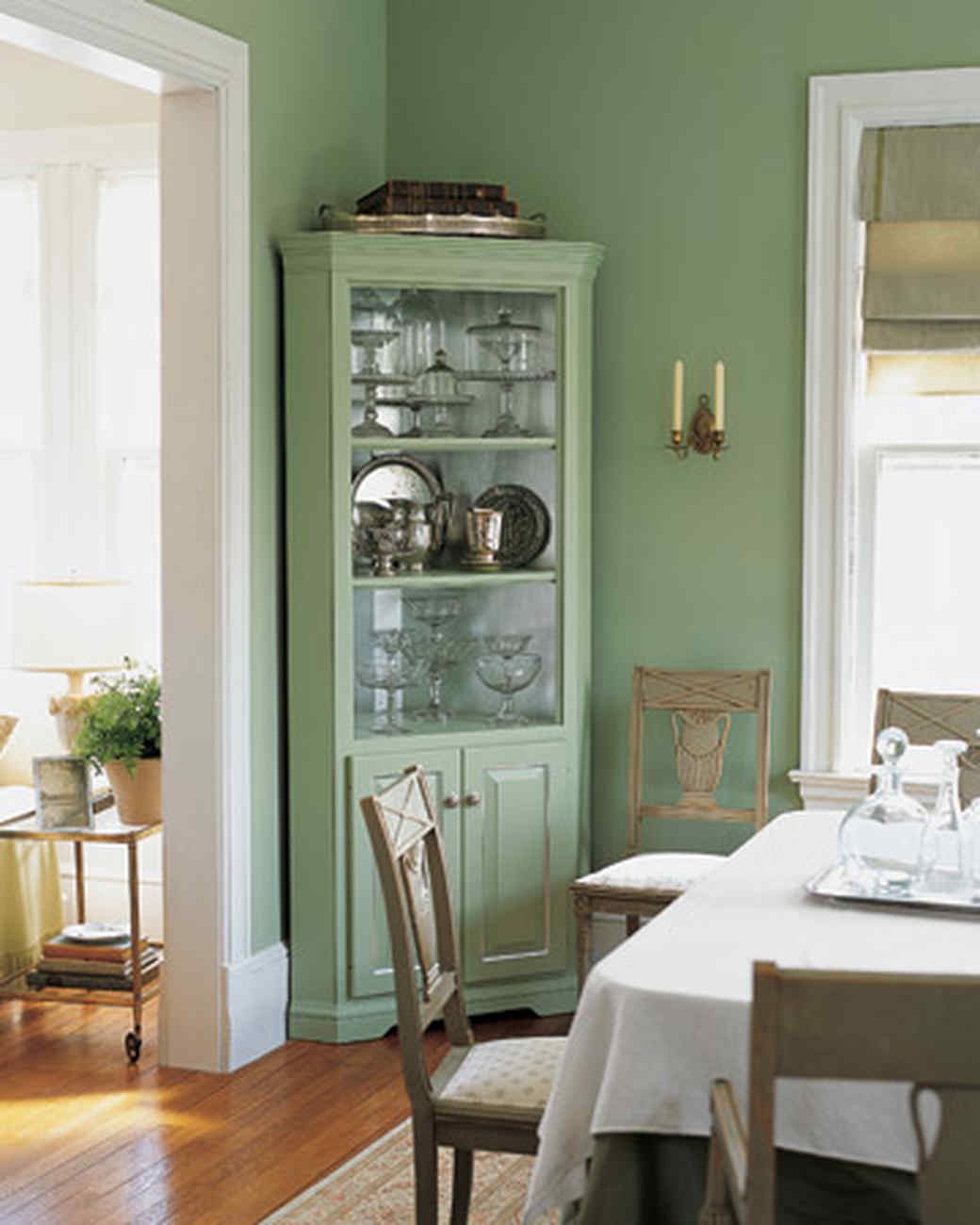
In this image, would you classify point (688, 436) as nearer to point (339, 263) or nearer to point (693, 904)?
point (339, 263)

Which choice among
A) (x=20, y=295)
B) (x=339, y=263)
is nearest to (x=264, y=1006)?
(x=339, y=263)

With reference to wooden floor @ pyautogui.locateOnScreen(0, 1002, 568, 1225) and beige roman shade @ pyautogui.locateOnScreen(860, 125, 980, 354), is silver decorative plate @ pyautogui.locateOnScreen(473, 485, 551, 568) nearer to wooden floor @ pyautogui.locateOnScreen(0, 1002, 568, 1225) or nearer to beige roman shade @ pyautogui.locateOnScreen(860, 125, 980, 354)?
beige roman shade @ pyautogui.locateOnScreen(860, 125, 980, 354)

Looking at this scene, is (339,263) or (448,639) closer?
(339,263)

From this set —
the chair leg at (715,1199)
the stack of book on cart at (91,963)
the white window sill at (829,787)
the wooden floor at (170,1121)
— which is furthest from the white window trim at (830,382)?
the chair leg at (715,1199)

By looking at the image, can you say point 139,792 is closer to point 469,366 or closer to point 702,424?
point 469,366

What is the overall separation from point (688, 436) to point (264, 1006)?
6.34 ft

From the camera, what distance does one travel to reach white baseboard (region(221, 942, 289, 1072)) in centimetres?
443

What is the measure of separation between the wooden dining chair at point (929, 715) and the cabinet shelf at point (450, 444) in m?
Result: 1.20

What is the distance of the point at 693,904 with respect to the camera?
2969 mm

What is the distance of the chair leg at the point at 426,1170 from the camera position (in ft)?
9.57

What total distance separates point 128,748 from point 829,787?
1890 mm

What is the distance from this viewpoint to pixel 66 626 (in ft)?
16.7

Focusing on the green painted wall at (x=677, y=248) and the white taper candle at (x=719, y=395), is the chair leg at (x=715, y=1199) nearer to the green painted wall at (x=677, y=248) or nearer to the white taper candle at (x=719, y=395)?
the green painted wall at (x=677, y=248)

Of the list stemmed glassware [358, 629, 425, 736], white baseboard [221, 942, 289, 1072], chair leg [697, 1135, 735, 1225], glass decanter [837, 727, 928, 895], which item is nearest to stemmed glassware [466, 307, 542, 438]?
stemmed glassware [358, 629, 425, 736]
